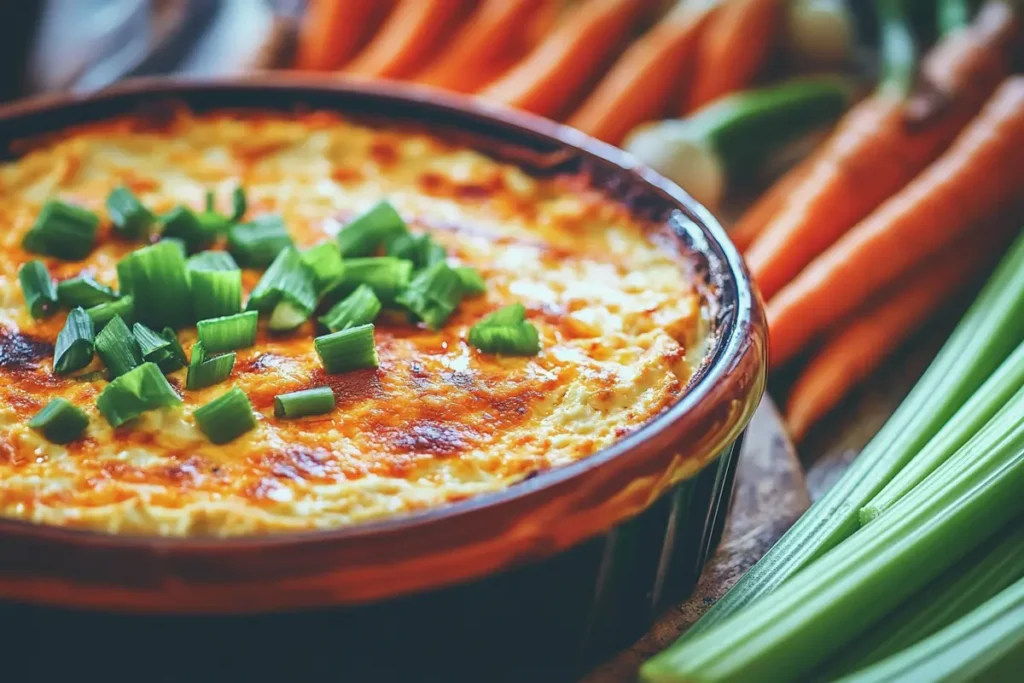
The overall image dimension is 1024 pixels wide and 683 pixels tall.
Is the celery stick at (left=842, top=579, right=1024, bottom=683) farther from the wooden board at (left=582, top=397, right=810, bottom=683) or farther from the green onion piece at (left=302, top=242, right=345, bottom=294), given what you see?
the green onion piece at (left=302, top=242, right=345, bottom=294)

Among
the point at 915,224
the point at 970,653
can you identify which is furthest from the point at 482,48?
the point at 970,653

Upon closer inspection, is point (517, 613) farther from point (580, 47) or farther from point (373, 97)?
point (580, 47)

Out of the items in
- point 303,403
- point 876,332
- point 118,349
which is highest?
point 876,332

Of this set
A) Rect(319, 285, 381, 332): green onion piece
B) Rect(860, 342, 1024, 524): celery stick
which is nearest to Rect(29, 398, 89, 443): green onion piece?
Rect(319, 285, 381, 332): green onion piece

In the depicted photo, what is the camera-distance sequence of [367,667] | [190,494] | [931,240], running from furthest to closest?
[931,240]
[190,494]
[367,667]

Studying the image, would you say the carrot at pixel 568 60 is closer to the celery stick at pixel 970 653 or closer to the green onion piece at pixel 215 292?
the green onion piece at pixel 215 292

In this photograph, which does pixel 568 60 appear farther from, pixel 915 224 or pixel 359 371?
pixel 359 371

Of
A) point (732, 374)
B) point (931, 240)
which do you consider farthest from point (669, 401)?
point (931, 240)
